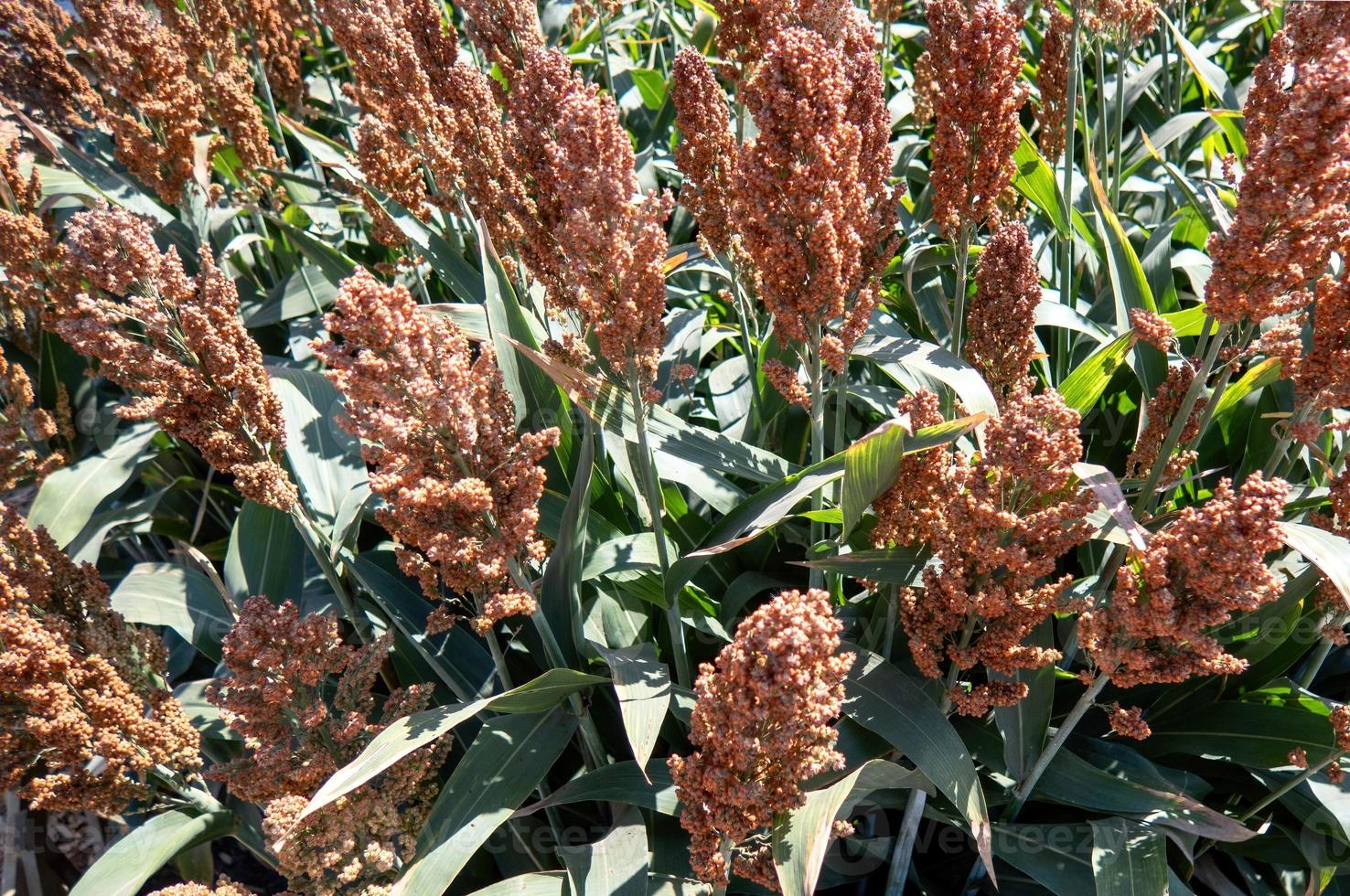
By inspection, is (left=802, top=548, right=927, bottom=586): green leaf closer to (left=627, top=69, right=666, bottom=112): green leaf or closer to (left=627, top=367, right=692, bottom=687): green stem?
(left=627, top=367, right=692, bottom=687): green stem

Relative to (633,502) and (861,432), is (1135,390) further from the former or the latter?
(633,502)

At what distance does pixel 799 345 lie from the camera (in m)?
2.98

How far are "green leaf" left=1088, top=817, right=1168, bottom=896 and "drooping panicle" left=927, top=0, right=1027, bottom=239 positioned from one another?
156 cm

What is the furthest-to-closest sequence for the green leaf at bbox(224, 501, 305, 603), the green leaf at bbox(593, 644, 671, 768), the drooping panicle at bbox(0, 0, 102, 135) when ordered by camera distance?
the drooping panicle at bbox(0, 0, 102, 135) < the green leaf at bbox(224, 501, 305, 603) < the green leaf at bbox(593, 644, 671, 768)

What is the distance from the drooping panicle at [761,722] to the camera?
4.83 ft

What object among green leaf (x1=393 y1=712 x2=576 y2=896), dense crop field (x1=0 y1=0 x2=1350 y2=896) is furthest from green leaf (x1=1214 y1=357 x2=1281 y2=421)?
green leaf (x1=393 y1=712 x2=576 y2=896)

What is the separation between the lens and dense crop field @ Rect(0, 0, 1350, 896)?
1746 millimetres

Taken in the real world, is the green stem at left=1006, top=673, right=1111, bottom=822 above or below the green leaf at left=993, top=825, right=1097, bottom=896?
above

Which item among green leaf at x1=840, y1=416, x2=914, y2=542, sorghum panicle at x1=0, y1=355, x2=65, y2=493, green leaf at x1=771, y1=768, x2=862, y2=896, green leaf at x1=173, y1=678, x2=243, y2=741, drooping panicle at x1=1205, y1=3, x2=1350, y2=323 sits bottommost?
green leaf at x1=173, y1=678, x2=243, y2=741

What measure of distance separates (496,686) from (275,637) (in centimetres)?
99

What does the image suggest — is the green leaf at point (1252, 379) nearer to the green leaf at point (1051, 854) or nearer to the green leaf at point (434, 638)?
the green leaf at point (1051, 854)

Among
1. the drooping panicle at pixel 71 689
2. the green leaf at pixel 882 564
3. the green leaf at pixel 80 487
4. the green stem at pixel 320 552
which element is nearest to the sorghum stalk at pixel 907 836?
the green leaf at pixel 882 564

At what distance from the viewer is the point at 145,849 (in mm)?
2447

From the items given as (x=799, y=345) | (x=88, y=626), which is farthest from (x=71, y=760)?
(x=799, y=345)
